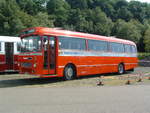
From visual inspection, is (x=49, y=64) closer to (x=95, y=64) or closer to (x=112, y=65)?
(x=95, y=64)

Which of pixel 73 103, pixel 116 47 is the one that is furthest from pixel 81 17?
pixel 73 103

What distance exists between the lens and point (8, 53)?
1786 cm

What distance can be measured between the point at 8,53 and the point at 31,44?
221 inches

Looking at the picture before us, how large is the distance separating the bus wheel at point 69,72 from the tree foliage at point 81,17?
36.9m

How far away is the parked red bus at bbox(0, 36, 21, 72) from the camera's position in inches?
687

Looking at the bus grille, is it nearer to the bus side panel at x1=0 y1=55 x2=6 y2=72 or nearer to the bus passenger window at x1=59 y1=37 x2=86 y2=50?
the bus passenger window at x1=59 y1=37 x2=86 y2=50

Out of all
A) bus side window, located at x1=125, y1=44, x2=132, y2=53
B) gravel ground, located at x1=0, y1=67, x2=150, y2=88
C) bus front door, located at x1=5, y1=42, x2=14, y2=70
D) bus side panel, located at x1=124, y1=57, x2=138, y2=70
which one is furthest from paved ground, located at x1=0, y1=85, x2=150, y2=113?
bus side window, located at x1=125, y1=44, x2=132, y2=53

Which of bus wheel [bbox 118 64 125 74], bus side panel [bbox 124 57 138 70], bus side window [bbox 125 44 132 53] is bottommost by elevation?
bus wheel [bbox 118 64 125 74]

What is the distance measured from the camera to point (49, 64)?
12930 millimetres

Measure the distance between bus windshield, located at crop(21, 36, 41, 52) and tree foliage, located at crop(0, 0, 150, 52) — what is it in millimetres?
36784

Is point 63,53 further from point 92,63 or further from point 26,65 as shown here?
point 92,63

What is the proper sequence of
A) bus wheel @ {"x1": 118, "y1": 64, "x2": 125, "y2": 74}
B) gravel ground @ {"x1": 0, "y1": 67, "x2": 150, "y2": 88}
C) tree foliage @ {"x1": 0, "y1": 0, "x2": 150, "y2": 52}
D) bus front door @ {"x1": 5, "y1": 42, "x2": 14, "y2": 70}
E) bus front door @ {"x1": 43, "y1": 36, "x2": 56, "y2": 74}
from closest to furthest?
gravel ground @ {"x1": 0, "y1": 67, "x2": 150, "y2": 88} < bus front door @ {"x1": 43, "y1": 36, "x2": 56, "y2": 74} < bus front door @ {"x1": 5, "y1": 42, "x2": 14, "y2": 70} < bus wheel @ {"x1": 118, "y1": 64, "x2": 125, "y2": 74} < tree foliage @ {"x1": 0, "y1": 0, "x2": 150, "y2": 52}

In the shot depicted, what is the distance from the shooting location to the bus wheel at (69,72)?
14.0 meters

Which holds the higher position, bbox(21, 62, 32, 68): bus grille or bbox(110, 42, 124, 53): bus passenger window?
bbox(110, 42, 124, 53): bus passenger window
